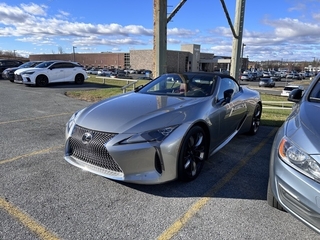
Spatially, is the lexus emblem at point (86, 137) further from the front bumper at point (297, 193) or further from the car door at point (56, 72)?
the car door at point (56, 72)

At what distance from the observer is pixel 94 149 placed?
285 centimetres

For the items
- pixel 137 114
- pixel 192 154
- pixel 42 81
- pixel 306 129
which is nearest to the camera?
pixel 306 129

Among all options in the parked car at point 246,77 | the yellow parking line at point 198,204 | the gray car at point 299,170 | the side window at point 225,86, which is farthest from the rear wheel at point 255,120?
the parked car at point 246,77

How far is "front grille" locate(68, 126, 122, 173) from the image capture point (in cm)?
279

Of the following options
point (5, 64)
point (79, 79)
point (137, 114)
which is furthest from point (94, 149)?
point (5, 64)

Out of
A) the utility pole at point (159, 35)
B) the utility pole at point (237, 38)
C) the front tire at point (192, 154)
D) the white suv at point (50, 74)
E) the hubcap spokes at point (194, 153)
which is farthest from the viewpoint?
the white suv at point (50, 74)

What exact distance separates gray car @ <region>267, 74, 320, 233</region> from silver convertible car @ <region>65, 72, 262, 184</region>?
109 cm

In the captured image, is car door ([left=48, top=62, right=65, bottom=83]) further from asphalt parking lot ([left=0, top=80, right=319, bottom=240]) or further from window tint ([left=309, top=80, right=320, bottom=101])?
window tint ([left=309, top=80, right=320, bottom=101])

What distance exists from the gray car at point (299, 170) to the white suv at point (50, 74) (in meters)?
14.4

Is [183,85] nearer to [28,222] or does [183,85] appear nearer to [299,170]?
[299,170]

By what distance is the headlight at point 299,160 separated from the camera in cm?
194

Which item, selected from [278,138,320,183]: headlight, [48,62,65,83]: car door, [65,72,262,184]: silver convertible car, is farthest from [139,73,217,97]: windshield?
[48,62,65,83]: car door

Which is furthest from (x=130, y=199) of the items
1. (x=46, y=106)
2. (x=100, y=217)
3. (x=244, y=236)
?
(x=46, y=106)

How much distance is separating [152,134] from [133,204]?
2.66 feet
